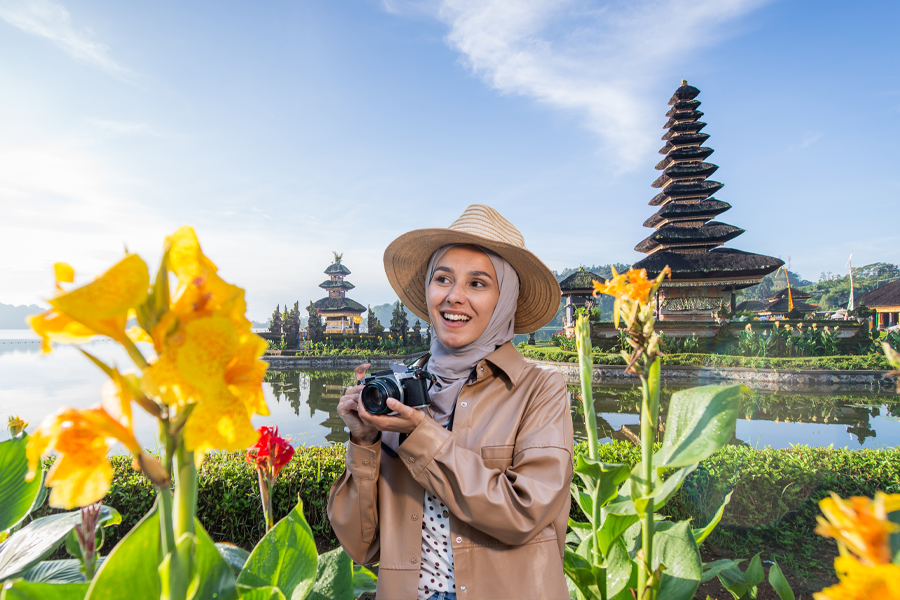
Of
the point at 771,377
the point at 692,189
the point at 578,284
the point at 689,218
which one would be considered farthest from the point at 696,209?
the point at 771,377

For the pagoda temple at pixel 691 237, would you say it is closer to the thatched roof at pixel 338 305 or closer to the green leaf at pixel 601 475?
the green leaf at pixel 601 475

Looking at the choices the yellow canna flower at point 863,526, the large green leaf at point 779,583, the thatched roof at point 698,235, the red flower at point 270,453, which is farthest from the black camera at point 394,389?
the thatched roof at point 698,235

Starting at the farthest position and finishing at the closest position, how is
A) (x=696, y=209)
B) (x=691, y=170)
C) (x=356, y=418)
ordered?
(x=691, y=170), (x=696, y=209), (x=356, y=418)

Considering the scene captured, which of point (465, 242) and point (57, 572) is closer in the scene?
point (57, 572)

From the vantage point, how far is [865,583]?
0.35 m

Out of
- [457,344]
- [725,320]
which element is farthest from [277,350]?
[457,344]

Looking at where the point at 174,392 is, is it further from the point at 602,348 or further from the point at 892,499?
the point at 602,348

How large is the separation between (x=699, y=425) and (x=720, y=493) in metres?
3.09

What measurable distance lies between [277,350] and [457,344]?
2253 cm

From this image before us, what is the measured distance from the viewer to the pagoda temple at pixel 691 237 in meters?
17.3

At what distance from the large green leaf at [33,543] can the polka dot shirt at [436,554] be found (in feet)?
2.46

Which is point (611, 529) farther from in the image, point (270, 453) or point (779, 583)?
point (270, 453)

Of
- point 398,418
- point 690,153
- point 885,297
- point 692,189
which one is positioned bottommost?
point 398,418

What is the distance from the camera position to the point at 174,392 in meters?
0.37
